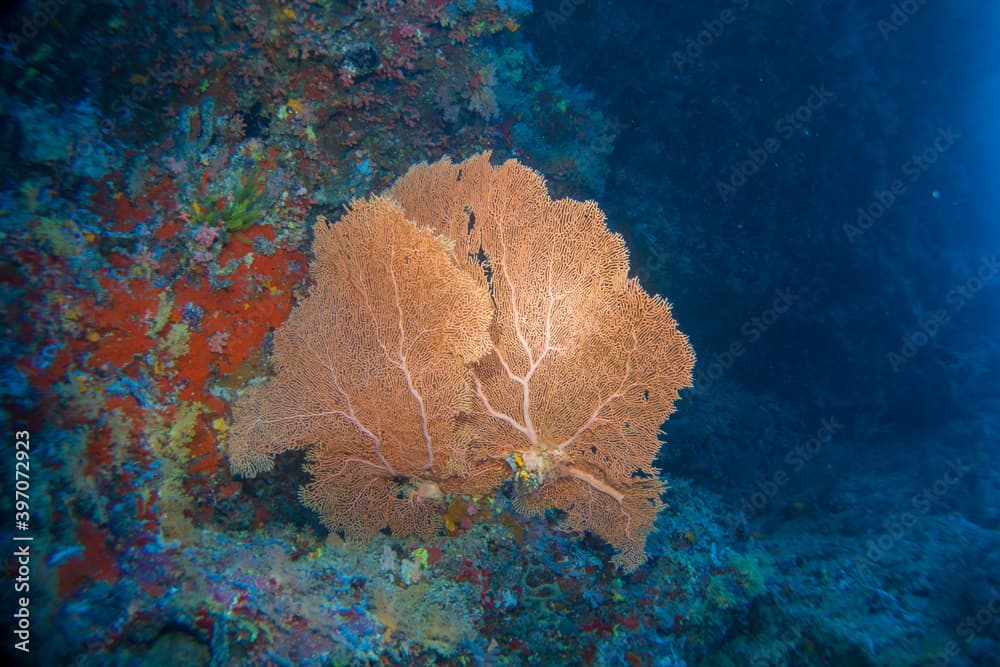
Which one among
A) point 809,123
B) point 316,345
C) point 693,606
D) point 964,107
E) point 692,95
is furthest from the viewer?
point 964,107

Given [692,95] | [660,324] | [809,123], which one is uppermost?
[809,123]

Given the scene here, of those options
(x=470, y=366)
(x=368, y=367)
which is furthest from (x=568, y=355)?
(x=368, y=367)

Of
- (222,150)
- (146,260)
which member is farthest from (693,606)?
(222,150)

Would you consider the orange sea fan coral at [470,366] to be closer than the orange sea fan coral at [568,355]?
Yes

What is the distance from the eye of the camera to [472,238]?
3842mm

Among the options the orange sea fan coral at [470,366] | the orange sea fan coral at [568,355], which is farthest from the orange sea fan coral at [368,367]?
the orange sea fan coral at [568,355]

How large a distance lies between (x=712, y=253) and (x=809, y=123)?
5.62m

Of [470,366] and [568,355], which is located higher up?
[568,355]

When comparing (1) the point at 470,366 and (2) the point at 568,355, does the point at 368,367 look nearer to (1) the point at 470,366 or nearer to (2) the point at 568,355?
(1) the point at 470,366

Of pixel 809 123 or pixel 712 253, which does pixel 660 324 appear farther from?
pixel 809 123


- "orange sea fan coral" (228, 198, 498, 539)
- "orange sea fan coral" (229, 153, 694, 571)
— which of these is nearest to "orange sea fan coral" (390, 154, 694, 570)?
"orange sea fan coral" (229, 153, 694, 571)

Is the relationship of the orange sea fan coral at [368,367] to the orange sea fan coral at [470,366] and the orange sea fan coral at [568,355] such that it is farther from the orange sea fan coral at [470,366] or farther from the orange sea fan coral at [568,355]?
Result: the orange sea fan coral at [568,355]

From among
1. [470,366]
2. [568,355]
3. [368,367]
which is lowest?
[368,367]

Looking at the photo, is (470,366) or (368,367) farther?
(470,366)
